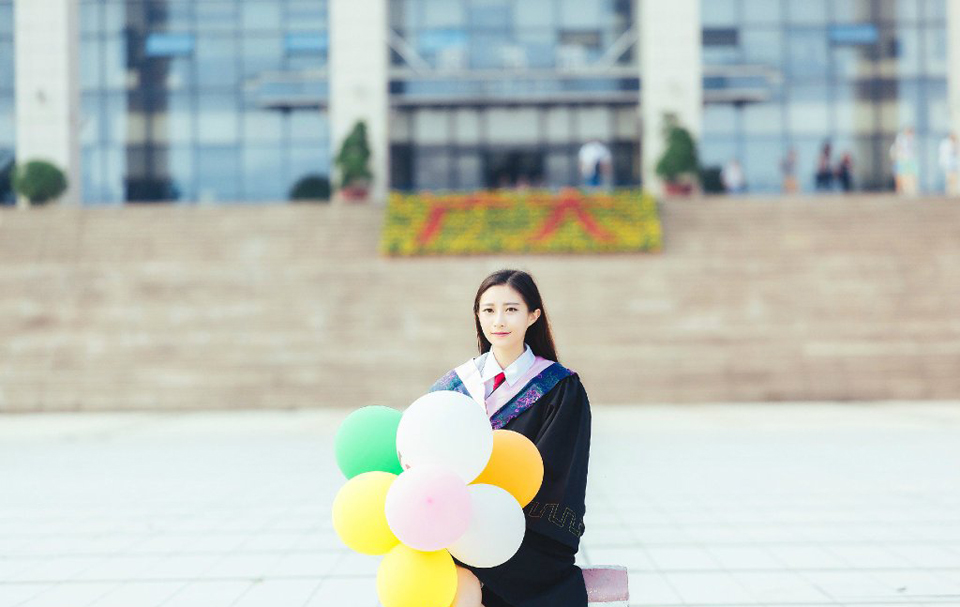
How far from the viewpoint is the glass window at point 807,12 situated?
88.8 ft

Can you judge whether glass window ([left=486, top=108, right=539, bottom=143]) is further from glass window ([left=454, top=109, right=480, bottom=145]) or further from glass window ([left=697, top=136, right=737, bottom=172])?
glass window ([left=697, top=136, right=737, bottom=172])

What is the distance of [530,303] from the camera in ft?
10.2

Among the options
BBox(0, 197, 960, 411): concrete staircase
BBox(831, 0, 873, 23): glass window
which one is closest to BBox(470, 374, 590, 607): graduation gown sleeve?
BBox(0, 197, 960, 411): concrete staircase

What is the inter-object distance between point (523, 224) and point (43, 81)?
15.4 m

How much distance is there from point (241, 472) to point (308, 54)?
819 inches

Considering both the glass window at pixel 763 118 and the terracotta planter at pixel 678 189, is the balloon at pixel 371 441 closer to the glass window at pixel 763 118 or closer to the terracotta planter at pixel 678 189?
the terracotta planter at pixel 678 189

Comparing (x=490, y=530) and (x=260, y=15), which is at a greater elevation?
(x=260, y=15)

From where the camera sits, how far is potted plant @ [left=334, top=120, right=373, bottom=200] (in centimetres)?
2210

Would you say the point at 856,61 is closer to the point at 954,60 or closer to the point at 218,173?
the point at 954,60

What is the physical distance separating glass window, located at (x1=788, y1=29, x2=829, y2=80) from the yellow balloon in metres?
28.0

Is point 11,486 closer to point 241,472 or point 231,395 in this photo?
point 241,472

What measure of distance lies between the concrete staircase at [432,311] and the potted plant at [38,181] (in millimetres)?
3304

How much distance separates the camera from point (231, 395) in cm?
1558

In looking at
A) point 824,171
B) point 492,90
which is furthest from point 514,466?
point 824,171
